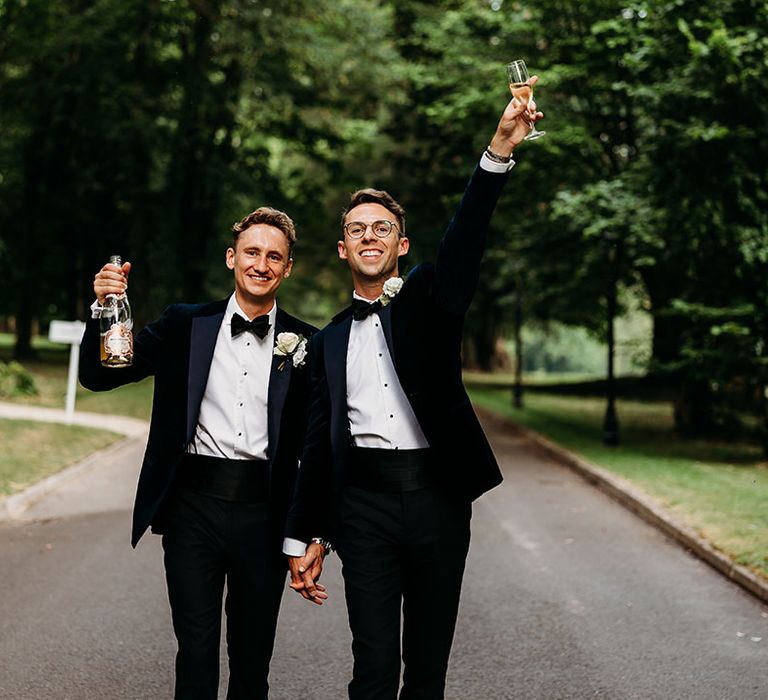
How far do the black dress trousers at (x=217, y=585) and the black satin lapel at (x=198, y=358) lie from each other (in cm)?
32

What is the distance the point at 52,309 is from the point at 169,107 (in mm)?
23721

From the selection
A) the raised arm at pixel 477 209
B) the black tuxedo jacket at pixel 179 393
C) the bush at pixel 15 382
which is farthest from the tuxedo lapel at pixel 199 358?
the bush at pixel 15 382

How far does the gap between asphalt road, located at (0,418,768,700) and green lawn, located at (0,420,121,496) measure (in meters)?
1.93

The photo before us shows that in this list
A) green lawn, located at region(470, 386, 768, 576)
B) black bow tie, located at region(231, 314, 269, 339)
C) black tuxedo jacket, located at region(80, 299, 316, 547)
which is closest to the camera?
black tuxedo jacket, located at region(80, 299, 316, 547)

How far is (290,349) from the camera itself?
12.5ft

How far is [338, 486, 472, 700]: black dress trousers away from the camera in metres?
3.41

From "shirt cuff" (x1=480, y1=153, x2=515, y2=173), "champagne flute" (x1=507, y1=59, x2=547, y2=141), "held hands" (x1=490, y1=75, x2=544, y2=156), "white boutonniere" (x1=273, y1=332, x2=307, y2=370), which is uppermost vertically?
"champagne flute" (x1=507, y1=59, x2=547, y2=141)

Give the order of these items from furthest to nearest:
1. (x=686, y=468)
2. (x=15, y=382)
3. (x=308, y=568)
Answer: (x=15, y=382) → (x=686, y=468) → (x=308, y=568)

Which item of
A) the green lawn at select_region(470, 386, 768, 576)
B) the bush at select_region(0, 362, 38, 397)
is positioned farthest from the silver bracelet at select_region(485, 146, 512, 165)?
the bush at select_region(0, 362, 38, 397)

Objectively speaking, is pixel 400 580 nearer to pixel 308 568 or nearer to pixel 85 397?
pixel 308 568

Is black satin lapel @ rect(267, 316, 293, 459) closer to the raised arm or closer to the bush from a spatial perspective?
the raised arm

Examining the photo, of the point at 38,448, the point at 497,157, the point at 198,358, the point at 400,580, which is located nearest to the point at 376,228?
the point at 497,157

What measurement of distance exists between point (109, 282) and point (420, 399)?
128cm

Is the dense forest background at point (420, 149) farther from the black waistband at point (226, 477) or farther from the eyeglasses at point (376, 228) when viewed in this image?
the black waistband at point (226, 477)
